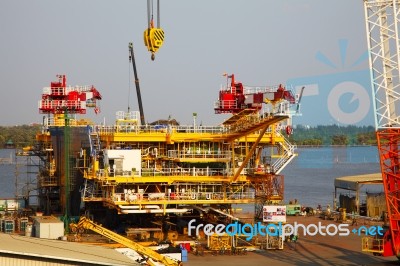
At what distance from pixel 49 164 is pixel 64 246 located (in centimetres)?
2435

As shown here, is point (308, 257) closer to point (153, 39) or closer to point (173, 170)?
point (173, 170)

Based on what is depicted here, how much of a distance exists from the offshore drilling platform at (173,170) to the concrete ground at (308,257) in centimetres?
362

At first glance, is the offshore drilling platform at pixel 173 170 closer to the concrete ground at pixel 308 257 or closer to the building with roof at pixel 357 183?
the concrete ground at pixel 308 257

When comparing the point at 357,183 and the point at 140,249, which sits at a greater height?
the point at 357,183

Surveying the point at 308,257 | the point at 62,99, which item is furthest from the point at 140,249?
the point at 62,99

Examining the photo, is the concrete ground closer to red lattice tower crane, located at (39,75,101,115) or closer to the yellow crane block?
the yellow crane block

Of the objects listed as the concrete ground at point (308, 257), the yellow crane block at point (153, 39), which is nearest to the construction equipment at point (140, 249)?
the concrete ground at point (308, 257)

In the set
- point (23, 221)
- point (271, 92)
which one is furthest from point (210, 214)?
point (23, 221)

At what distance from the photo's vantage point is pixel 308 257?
40781mm

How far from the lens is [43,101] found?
6041 centimetres

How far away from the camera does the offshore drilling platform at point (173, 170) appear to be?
149 ft

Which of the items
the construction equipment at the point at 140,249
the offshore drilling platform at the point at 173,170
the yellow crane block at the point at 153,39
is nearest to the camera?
the construction equipment at the point at 140,249

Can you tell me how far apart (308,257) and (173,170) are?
Result: 34.1ft

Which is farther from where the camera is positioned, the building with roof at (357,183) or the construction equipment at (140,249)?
the building with roof at (357,183)
